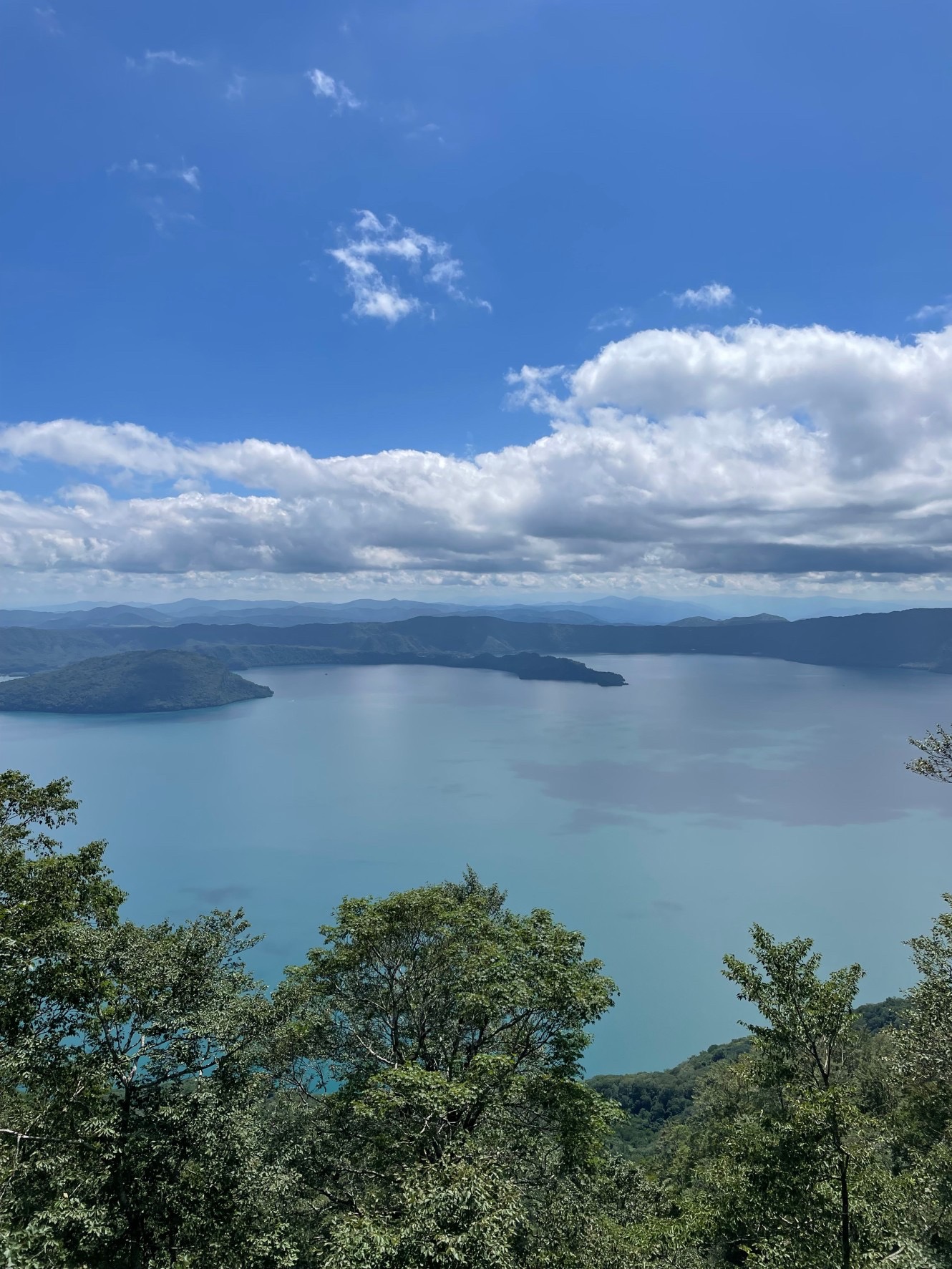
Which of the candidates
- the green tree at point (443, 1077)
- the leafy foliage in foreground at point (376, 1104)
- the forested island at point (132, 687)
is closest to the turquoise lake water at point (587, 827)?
the forested island at point (132, 687)

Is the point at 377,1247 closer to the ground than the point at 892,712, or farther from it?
farther from it

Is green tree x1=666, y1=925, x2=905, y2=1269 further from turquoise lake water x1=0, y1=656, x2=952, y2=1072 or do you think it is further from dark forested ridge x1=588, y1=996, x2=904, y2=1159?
turquoise lake water x1=0, y1=656, x2=952, y2=1072

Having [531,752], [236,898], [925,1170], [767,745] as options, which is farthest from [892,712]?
[925,1170]

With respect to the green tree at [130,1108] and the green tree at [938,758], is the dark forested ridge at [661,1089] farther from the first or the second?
the green tree at [130,1108]

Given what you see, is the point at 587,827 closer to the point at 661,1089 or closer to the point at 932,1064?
the point at 661,1089

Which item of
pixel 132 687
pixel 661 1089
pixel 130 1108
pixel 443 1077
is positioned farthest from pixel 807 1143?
pixel 132 687

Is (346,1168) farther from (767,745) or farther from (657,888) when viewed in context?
(767,745)
